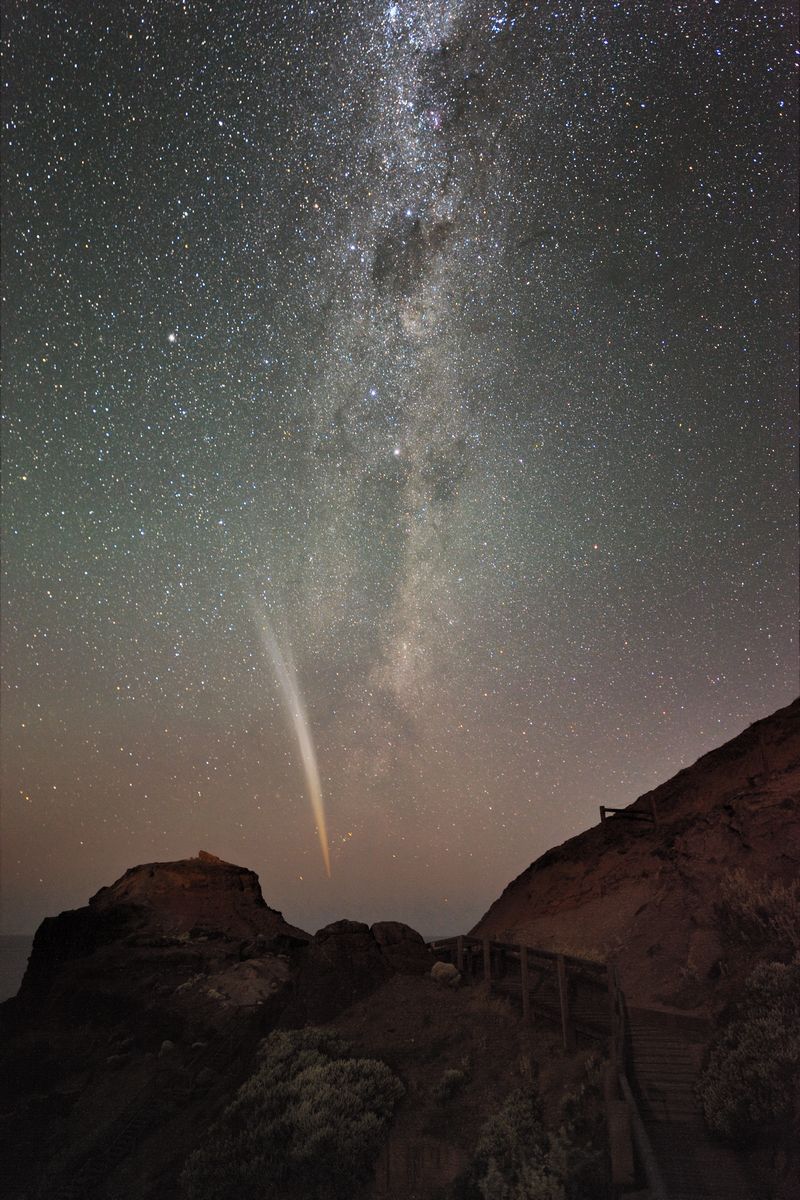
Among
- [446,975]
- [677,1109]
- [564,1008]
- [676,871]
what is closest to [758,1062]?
[677,1109]

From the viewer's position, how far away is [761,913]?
17.9m

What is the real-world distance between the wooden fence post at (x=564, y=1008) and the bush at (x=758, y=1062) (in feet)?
10.9

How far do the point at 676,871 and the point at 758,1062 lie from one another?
1315 centimetres

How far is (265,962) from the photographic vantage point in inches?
1110

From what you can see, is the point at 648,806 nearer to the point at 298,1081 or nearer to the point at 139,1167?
the point at 298,1081

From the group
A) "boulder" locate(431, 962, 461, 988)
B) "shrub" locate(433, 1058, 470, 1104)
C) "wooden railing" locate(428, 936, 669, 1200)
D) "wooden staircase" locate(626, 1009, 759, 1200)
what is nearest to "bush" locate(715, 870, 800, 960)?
"wooden staircase" locate(626, 1009, 759, 1200)

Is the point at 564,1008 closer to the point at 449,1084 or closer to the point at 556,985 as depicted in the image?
the point at 556,985

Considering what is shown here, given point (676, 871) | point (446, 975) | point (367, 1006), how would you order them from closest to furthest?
point (367, 1006) < point (446, 975) < point (676, 871)

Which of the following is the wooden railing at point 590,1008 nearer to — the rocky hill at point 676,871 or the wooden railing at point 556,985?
the wooden railing at point 556,985

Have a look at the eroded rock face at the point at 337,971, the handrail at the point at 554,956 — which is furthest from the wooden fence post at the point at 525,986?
the eroded rock face at the point at 337,971

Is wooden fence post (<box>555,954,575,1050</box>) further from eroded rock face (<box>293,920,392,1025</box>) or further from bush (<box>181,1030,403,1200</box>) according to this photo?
eroded rock face (<box>293,920,392,1025</box>)

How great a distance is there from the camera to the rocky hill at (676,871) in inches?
764

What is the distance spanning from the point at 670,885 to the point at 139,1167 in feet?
56.5

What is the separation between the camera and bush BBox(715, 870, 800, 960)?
15.7 meters
